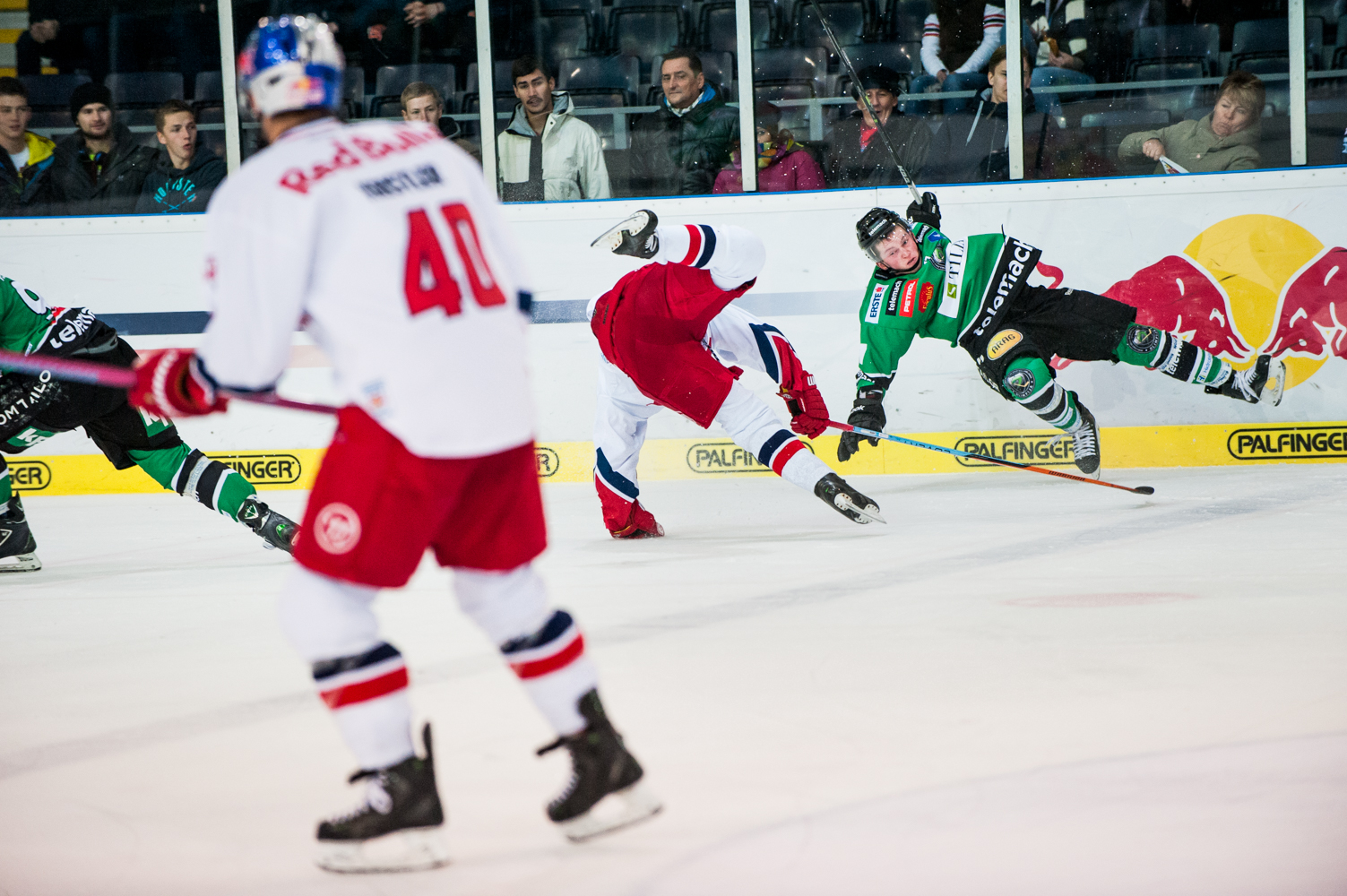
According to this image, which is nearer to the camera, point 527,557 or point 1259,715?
point 527,557

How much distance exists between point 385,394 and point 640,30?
501 cm

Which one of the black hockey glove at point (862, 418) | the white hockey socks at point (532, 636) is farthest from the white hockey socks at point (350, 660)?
the black hockey glove at point (862, 418)

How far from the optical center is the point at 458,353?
172 centimetres

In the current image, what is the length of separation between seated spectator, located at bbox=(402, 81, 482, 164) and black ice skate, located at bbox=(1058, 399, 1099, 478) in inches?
116

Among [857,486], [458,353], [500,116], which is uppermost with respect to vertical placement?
[500,116]

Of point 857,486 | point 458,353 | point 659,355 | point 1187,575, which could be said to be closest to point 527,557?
point 458,353

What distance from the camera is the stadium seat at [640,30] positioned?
247 inches

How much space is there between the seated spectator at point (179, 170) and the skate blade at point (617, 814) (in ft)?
16.7

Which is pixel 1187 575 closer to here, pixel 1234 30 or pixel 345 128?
pixel 345 128

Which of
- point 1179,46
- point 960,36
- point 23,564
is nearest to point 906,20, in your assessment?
point 960,36

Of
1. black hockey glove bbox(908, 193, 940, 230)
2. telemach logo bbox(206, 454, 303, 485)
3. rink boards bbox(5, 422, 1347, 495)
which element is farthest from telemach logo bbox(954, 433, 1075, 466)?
telemach logo bbox(206, 454, 303, 485)

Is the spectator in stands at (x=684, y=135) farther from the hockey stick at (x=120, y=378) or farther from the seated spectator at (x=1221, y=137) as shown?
the hockey stick at (x=120, y=378)

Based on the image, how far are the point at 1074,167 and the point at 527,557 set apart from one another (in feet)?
15.2

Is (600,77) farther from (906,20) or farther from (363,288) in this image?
(363,288)
